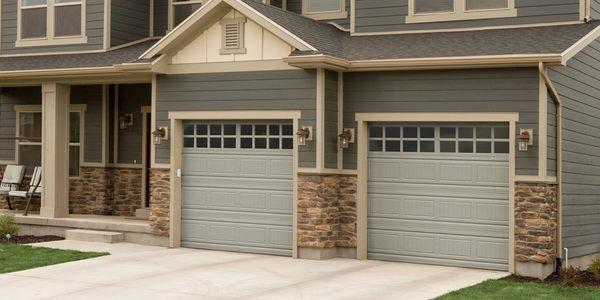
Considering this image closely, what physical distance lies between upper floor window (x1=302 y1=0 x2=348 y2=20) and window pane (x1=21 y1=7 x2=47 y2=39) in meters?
5.73

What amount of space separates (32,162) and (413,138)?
32.2 ft

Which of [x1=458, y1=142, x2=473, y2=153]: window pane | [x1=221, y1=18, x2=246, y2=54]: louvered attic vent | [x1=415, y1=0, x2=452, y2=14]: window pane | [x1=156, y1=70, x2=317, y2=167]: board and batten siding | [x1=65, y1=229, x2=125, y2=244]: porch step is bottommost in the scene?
[x1=65, y1=229, x2=125, y2=244]: porch step

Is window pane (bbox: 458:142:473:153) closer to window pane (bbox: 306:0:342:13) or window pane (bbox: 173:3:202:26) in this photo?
window pane (bbox: 306:0:342:13)

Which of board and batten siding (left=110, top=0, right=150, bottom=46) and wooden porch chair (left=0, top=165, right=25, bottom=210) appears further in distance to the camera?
wooden porch chair (left=0, top=165, right=25, bottom=210)

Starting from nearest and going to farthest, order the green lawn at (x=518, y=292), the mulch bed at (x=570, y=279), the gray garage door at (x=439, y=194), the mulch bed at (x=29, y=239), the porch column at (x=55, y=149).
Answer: the green lawn at (x=518, y=292) < the mulch bed at (x=570, y=279) < the gray garage door at (x=439, y=194) < the mulch bed at (x=29, y=239) < the porch column at (x=55, y=149)

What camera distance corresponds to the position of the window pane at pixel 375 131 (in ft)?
45.5

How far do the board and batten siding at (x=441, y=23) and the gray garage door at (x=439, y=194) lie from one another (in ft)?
6.32

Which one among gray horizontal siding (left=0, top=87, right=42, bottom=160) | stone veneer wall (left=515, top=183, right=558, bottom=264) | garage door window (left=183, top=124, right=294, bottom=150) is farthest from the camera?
gray horizontal siding (left=0, top=87, right=42, bottom=160)

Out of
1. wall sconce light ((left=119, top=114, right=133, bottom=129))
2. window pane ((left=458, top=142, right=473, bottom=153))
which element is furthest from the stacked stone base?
wall sconce light ((left=119, top=114, right=133, bottom=129))

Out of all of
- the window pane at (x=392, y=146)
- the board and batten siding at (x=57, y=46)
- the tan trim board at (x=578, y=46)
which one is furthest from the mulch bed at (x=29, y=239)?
the tan trim board at (x=578, y=46)

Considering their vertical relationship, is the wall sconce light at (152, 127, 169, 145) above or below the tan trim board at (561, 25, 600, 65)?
below

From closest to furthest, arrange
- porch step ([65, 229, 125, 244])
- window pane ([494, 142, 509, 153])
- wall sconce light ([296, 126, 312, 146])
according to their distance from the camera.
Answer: window pane ([494, 142, 509, 153])
wall sconce light ([296, 126, 312, 146])
porch step ([65, 229, 125, 244])

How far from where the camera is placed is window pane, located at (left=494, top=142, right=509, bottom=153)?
12742 millimetres

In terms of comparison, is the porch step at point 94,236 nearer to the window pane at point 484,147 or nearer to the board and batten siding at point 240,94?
the board and batten siding at point 240,94
